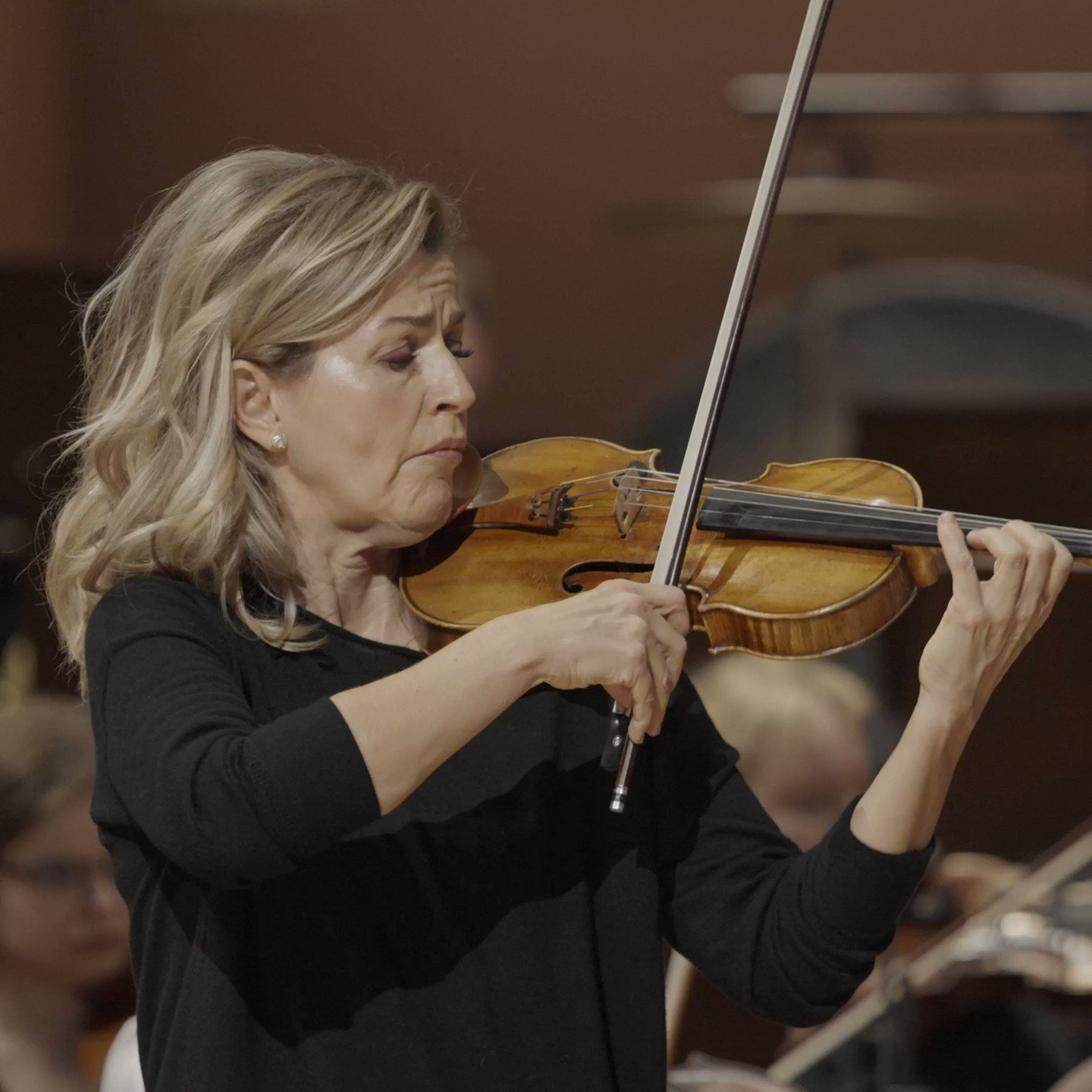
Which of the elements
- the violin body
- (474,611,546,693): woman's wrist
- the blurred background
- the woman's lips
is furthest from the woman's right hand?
the blurred background

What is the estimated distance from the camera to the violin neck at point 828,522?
112 centimetres

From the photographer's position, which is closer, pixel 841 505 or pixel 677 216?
pixel 841 505

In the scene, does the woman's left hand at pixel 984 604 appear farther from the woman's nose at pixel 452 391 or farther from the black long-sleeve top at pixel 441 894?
the woman's nose at pixel 452 391

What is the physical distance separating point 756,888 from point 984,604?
0.32 meters

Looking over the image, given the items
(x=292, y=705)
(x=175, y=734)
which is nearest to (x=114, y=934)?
(x=292, y=705)

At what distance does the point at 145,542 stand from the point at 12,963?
51.7 inches

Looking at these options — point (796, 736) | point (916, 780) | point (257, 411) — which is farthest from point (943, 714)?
point (796, 736)

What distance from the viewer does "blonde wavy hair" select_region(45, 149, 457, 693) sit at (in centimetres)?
120

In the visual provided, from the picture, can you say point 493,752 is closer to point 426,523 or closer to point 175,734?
point 426,523

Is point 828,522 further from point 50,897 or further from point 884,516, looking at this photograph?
point 50,897

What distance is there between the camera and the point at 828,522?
46.4 inches

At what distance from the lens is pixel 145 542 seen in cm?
119

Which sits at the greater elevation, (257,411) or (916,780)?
(257,411)

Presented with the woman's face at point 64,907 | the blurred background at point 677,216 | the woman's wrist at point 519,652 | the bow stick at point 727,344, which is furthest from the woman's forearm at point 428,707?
the blurred background at point 677,216
